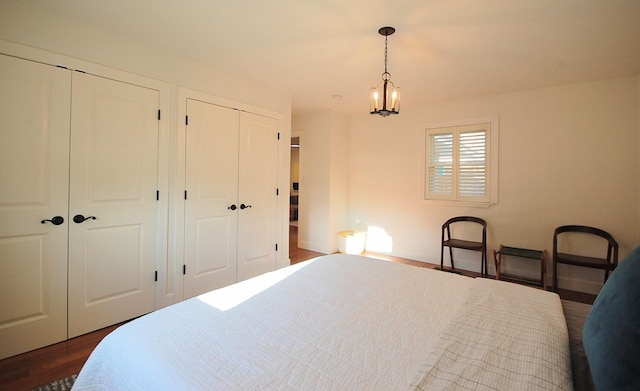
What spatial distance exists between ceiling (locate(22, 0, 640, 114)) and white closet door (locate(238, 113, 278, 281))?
23.9 inches

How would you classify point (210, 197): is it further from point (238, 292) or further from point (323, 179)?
point (323, 179)

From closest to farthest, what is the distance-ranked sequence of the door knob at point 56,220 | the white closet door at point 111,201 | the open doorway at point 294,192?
1. the door knob at point 56,220
2. the white closet door at point 111,201
3. the open doorway at point 294,192

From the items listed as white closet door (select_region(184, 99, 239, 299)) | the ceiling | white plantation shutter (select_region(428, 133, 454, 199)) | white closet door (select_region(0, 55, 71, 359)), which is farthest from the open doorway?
white closet door (select_region(0, 55, 71, 359))

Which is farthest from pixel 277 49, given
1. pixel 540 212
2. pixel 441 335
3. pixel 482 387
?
pixel 540 212

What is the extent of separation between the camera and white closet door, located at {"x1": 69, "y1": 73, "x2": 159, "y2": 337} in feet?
7.24

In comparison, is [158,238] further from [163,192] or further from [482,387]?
[482,387]

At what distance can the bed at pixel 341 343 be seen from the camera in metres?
0.88

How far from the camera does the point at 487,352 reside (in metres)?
1.03

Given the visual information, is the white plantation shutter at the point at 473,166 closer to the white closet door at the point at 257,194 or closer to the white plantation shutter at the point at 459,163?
the white plantation shutter at the point at 459,163

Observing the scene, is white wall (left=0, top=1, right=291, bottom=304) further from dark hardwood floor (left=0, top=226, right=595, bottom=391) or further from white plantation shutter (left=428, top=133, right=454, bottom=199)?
white plantation shutter (left=428, top=133, right=454, bottom=199)

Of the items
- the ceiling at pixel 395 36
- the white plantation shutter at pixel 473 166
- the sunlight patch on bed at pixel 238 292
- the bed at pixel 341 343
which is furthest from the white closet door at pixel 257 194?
the white plantation shutter at pixel 473 166

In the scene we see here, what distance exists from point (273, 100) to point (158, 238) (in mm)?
2130

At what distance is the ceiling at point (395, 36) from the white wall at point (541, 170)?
331 millimetres

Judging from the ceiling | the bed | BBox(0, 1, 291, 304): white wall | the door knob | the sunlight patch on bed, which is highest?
the ceiling
